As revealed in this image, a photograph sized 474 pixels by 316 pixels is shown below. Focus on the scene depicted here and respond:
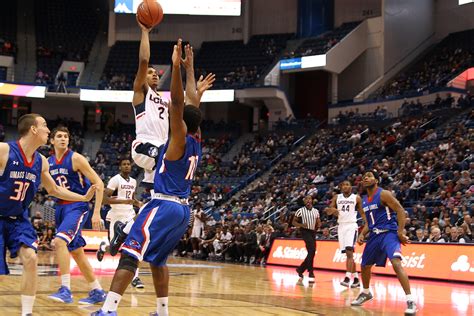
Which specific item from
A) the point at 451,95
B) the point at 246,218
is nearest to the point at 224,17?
the point at 451,95

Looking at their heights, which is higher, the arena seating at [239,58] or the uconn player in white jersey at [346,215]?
the arena seating at [239,58]

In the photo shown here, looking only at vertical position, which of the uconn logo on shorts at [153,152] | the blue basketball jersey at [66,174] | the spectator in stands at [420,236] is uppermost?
the uconn logo on shorts at [153,152]

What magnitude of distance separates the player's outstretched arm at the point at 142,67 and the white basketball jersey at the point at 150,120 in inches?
3.0

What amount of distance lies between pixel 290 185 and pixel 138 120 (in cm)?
1968

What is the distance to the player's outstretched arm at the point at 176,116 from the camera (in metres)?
5.47

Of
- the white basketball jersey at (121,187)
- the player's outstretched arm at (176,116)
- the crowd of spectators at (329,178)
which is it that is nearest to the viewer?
the player's outstretched arm at (176,116)

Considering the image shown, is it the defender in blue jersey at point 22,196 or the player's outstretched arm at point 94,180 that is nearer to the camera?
the defender in blue jersey at point 22,196

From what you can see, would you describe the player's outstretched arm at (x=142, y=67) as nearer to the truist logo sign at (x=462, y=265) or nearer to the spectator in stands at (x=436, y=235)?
the truist logo sign at (x=462, y=265)

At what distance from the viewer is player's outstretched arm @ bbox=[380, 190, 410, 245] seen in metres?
9.18

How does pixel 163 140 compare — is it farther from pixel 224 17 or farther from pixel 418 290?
pixel 224 17

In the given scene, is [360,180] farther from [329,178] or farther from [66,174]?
[66,174]

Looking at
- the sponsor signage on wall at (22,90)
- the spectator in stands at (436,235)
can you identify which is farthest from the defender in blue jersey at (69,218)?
the sponsor signage on wall at (22,90)

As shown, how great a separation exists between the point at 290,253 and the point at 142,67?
12.9 metres

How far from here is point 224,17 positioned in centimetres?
4069
